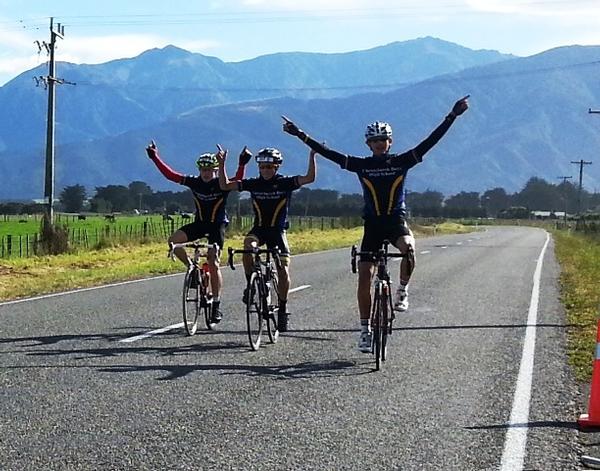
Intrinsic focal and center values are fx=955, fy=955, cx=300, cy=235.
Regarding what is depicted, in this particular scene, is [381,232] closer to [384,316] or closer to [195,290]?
[384,316]

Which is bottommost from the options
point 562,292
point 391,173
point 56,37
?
point 562,292

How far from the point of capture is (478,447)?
5910 millimetres

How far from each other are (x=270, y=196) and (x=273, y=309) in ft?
3.88

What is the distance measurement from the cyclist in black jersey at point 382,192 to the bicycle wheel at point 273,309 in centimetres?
124

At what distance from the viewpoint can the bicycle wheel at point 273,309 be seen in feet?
32.3

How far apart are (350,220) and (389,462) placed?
66345 mm

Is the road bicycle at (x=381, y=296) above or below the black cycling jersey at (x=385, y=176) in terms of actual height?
below

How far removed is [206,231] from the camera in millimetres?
10766

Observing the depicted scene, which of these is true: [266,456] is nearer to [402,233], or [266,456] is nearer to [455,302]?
[402,233]

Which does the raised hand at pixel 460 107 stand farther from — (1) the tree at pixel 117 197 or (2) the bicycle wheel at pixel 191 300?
(1) the tree at pixel 117 197

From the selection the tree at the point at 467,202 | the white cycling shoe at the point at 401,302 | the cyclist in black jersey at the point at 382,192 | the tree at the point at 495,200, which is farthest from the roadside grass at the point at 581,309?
the tree at the point at 495,200

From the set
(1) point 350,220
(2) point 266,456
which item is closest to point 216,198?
(2) point 266,456

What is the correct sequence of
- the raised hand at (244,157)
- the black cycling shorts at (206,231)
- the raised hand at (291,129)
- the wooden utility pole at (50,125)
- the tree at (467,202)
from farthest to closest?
the tree at (467,202), the wooden utility pole at (50,125), the black cycling shorts at (206,231), the raised hand at (244,157), the raised hand at (291,129)

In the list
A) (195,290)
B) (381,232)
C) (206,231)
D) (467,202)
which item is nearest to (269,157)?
(206,231)
